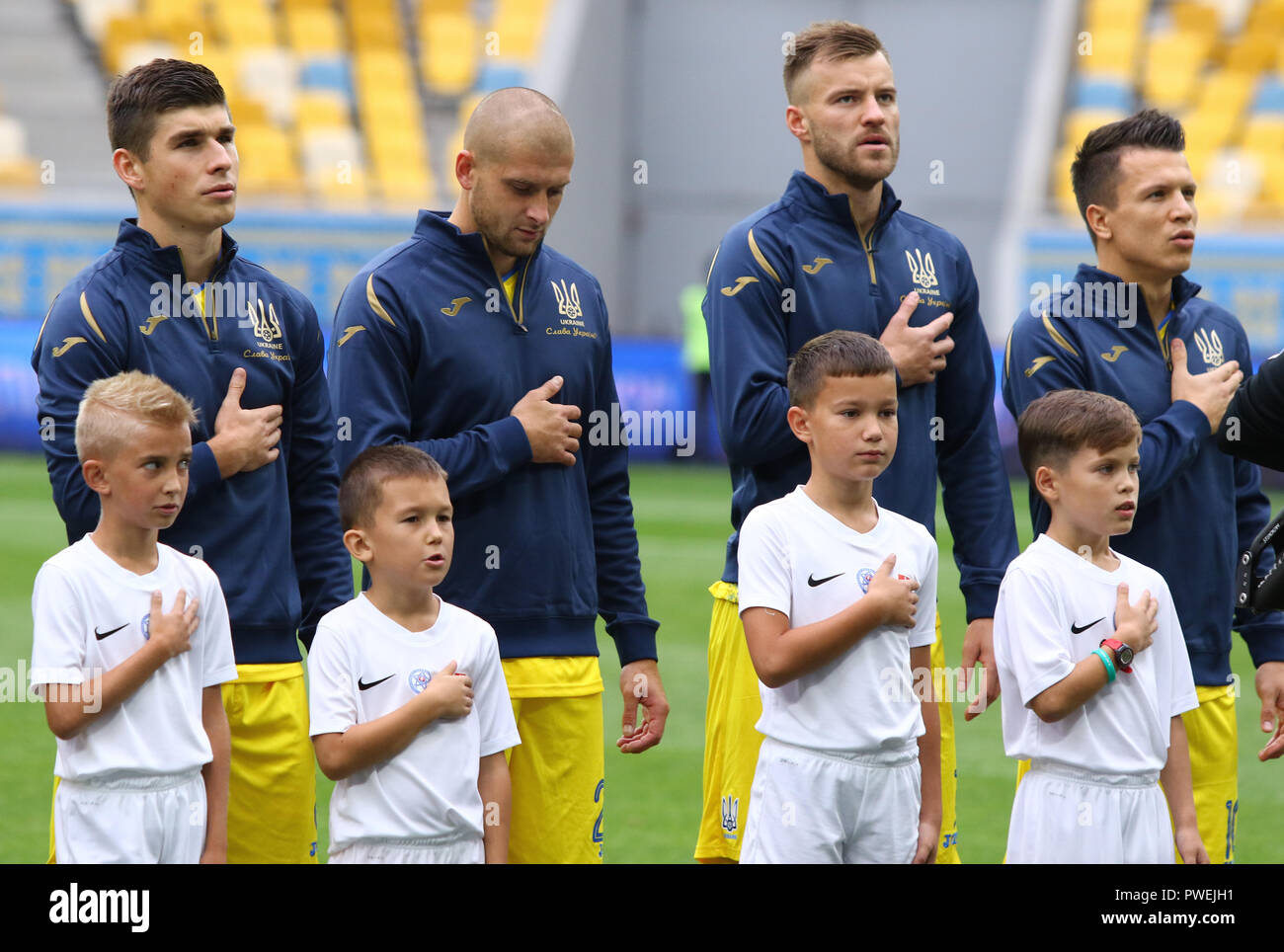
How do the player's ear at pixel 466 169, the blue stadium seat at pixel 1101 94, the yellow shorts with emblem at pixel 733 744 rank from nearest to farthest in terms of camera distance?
1. the player's ear at pixel 466 169
2. the yellow shorts with emblem at pixel 733 744
3. the blue stadium seat at pixel 1101 94

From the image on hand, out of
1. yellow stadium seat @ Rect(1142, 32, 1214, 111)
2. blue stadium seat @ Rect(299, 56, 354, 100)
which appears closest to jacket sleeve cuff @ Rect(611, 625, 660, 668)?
blue stadium seat @ Rect(299, 56, 354, 100)

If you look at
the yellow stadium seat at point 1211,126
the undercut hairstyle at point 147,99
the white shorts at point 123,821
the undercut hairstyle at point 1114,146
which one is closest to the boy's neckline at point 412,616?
the white shorts at point 123,821

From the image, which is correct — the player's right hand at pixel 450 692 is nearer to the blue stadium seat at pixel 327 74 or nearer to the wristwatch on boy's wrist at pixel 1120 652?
the wristwatch on boy's wrist at pixel 1120 652

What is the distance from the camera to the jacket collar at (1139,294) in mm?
4098

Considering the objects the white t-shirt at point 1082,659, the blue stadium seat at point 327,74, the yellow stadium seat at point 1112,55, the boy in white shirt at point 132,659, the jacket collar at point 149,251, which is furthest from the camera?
the blue stadium seat at point 327,74

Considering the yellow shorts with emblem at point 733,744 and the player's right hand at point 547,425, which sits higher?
the player's right hand at point 547,425

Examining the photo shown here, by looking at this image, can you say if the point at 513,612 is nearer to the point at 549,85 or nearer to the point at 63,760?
the point at 63,760

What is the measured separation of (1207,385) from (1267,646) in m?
0.73

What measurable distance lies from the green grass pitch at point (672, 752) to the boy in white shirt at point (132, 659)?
2.31m

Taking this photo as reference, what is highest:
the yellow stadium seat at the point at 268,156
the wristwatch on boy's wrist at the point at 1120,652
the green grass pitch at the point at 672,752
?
the yellow stadium seat at the point at 268,156

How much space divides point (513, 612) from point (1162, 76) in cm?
2014

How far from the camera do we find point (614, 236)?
22.0 metres

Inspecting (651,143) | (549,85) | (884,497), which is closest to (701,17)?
(651,143)

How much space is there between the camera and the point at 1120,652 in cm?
338
